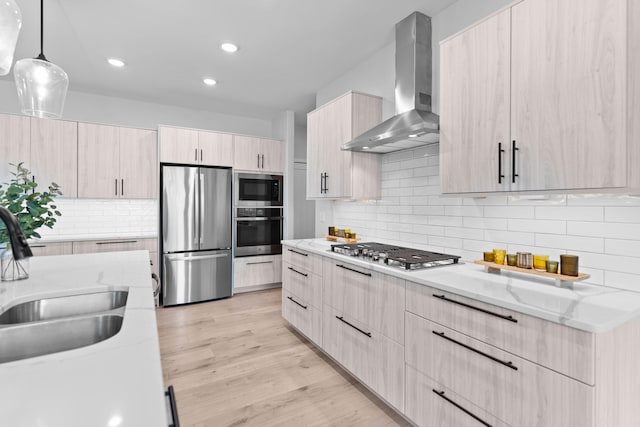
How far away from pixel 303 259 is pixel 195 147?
7.92 feet

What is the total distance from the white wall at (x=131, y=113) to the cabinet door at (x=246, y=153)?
808 millimetres

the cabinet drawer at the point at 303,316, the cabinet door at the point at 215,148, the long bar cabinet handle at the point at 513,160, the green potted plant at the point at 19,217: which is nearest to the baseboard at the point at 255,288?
the cabinet drawer at the point at 303,316

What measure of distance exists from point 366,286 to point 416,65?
1.73 meters

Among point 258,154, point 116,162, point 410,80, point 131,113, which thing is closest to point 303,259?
point 410,80

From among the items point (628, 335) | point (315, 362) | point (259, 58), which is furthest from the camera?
point (259, 58)

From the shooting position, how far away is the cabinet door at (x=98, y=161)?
3.87 m

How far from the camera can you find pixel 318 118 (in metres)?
3.40

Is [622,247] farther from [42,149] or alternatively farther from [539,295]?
[42,149]

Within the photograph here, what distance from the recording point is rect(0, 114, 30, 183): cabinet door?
3.52 meters

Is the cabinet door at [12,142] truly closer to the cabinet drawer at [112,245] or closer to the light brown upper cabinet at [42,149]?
the light brown upper cabinet at [42,149]

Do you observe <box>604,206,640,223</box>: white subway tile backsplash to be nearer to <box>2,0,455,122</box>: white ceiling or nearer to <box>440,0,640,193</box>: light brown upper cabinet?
<box>440,0,640,193</box>: light brown upper cabinet

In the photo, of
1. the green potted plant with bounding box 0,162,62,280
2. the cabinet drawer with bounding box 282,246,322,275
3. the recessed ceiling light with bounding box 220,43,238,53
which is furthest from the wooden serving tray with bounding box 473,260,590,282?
the recessed ceiling light with bounding box 220,43,238,53

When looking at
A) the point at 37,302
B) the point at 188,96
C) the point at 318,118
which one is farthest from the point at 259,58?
the point at 37,302

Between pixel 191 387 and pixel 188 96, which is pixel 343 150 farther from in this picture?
pixel 188 96
